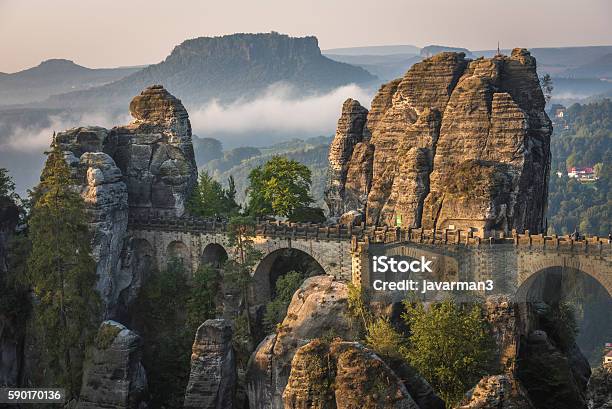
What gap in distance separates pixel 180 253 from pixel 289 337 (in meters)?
16.9

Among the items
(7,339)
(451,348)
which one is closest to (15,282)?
(7,339)

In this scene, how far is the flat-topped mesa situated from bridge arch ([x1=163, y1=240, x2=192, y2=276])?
36.4 ft

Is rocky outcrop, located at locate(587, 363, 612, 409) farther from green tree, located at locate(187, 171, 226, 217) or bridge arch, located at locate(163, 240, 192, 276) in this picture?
green tree, located at locate(187, 171, 226, 217)

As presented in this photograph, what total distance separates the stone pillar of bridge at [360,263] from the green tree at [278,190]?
10.1 metres

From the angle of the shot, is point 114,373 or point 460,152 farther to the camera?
point 460,152

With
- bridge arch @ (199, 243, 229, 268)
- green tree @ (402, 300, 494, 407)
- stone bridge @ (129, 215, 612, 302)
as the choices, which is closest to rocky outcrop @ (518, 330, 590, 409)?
green tree @ (402, 300, 494, 407)

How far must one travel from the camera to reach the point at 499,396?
20906 millimetres

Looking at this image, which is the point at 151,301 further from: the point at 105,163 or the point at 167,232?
the point at 105,163

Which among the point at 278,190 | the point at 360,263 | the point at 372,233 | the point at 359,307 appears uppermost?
the point at 278,190

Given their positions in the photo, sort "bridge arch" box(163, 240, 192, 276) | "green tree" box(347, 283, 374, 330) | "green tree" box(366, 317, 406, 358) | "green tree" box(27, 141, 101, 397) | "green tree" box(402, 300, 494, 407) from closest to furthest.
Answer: "green tree" box(402, 300, 494, 407)
"green tree" box(366, 317, 406, 358)
"green tree" box(347, 283, 374, 330)
"green tree" box(27, 141, 101, 397)
"bridge arch" box(163, 240, 192, 276)

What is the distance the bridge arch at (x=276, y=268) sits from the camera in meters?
56.3

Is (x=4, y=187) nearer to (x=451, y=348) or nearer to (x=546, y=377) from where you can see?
(x=451, y=348)

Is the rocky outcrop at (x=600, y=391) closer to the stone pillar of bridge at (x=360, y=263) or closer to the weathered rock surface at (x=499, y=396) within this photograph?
the weathered rock surface at (x=499, y=396)

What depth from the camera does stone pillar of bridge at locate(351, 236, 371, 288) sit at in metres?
48.7
